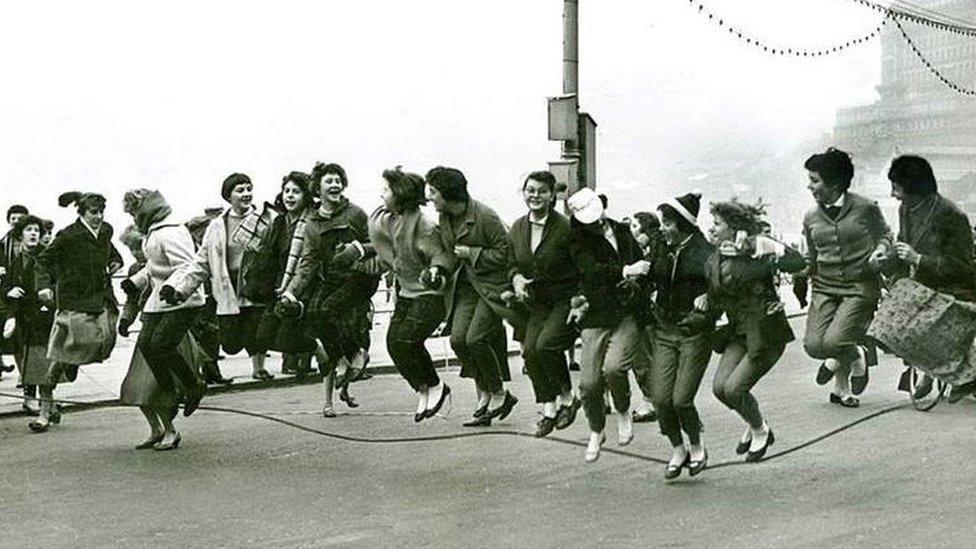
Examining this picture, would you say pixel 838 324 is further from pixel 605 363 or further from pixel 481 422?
pixel 605 363

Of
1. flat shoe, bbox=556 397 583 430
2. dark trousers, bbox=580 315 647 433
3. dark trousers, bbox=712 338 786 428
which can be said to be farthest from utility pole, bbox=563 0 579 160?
dark trousers, bbox=712 338 786 428

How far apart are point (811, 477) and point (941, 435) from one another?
5.77 feet

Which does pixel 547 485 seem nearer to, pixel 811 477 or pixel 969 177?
pixel 811 477

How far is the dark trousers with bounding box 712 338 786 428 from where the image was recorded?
26.1ft

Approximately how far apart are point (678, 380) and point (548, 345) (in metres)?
1.31

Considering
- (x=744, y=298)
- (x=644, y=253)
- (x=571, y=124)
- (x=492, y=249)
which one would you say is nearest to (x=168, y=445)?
(x=492, y=249)

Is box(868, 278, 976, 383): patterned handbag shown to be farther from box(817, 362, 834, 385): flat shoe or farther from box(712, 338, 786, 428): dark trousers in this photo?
box(712, 338, 786, 428): dark trousers

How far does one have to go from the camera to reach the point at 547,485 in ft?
25.6

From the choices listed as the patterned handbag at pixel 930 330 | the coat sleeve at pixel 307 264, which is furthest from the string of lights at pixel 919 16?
the coat sleeve at pixel 307 264

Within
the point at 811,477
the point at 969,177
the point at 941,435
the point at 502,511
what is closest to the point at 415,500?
the point at 502,511

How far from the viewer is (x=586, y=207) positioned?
8281 millimetres

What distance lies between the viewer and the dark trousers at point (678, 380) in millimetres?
7766

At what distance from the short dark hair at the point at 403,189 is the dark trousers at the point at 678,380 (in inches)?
113

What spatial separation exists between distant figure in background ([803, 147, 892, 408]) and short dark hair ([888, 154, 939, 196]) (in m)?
0.40
